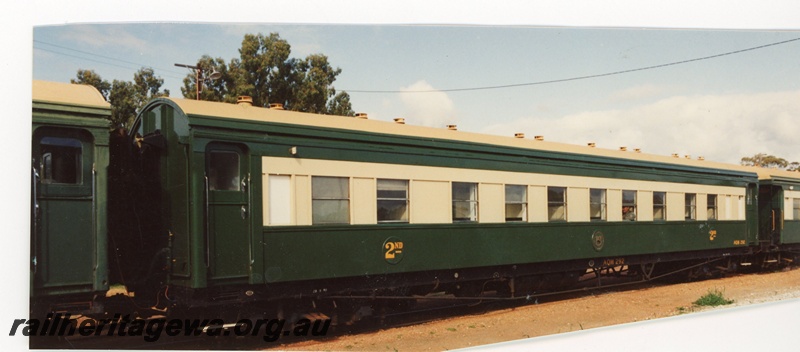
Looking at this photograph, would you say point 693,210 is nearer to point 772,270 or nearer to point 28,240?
point 772,270

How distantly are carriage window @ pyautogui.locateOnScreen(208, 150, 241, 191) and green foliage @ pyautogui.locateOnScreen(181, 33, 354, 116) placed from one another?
1.93 m

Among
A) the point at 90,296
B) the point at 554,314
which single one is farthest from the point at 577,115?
the point at 90,296

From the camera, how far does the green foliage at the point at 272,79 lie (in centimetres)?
998

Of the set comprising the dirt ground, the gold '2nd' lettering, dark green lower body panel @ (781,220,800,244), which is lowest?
the dirt ground

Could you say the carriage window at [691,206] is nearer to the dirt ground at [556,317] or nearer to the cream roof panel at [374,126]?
the cream roof panel at [374,126]

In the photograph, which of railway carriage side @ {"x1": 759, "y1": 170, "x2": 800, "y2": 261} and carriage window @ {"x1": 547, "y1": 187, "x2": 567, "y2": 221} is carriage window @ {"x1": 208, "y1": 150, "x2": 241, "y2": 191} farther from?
railway carriage side @ {"x1": 759, "y1": 170, "x2": 800, "y2": 261}

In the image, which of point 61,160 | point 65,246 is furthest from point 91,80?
point 65,246

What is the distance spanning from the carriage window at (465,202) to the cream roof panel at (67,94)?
5481 mm

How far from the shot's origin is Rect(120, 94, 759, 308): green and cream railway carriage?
8.26 meters

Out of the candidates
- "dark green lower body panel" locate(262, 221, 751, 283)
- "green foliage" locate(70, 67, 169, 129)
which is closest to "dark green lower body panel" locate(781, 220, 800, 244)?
"dark green lower body panel" locate(262, 221, 751, 283)

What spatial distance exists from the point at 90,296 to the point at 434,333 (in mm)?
4870

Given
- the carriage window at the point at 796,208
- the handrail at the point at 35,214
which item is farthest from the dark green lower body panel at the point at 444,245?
the carriage window at the point at 796,208

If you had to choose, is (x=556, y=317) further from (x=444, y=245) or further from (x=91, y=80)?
(x=91, y=80)

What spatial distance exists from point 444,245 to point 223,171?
3.83 meters
